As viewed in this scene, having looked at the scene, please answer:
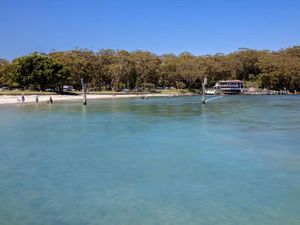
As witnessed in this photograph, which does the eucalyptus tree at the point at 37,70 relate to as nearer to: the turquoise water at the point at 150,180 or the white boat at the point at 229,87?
the white boat at the point at 229,87

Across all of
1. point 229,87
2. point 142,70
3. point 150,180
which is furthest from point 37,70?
point 150,180

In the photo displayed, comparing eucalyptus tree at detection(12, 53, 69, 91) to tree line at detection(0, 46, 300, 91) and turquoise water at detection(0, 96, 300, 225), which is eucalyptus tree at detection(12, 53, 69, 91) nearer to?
tree line at detection(0, 46, 300, 91)

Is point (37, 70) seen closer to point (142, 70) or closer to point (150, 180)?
point (142, 70)

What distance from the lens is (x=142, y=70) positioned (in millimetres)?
119000

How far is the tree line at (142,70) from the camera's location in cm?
9294

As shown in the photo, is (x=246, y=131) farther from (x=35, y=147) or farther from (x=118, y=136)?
(x=35, y=147)

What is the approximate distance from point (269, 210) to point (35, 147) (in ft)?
48.0

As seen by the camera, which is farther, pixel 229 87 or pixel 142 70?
pixel 229 87

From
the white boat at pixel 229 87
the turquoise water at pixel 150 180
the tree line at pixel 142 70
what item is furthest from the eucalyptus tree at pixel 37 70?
the turquoise water at pixel 150 180

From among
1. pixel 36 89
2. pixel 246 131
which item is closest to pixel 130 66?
pixel 36 89

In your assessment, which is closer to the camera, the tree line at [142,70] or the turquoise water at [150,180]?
the turquoise water at [150,180]

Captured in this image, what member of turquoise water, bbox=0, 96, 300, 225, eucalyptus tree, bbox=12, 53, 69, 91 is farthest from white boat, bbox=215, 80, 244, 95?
turquoise water, bbox=0, 96, 300, 225

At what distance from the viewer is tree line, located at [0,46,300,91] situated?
92938mm

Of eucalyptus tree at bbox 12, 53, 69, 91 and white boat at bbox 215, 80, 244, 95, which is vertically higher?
eucalyptus tree at bbox 12, 53, 69, 91
